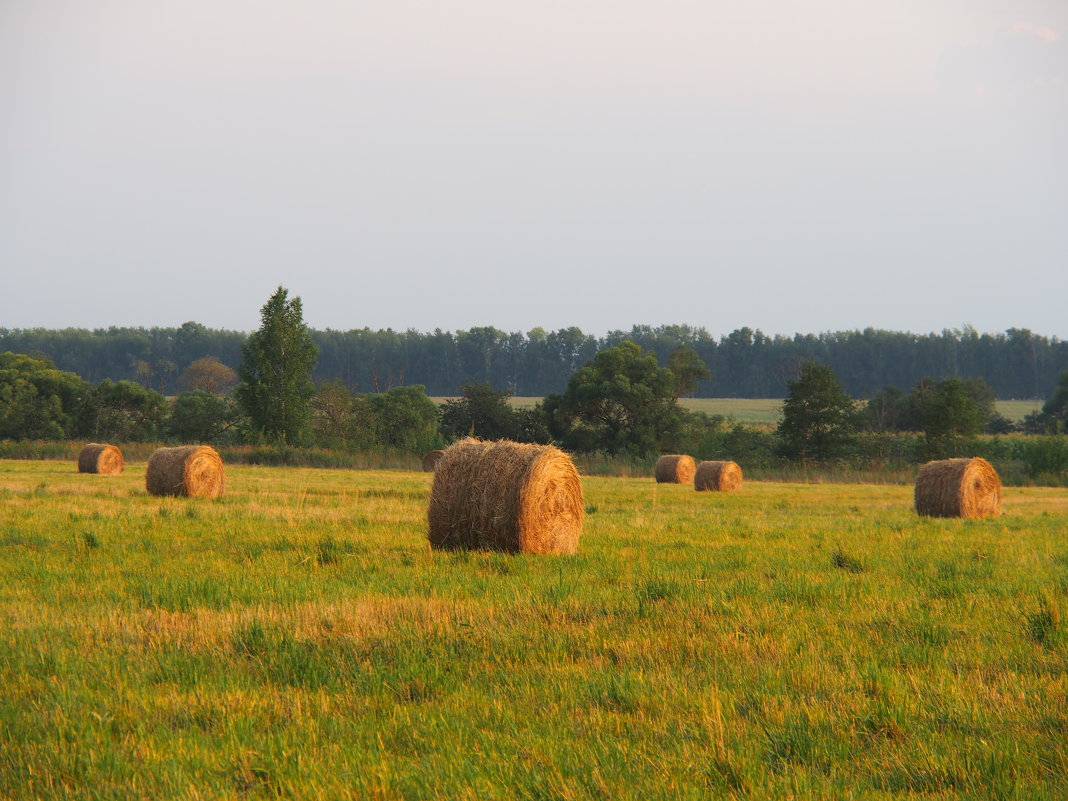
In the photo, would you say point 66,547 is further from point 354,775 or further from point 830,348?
point 830,348

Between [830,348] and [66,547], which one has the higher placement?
[830,348]

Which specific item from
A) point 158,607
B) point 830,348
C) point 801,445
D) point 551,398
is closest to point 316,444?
point 551,398

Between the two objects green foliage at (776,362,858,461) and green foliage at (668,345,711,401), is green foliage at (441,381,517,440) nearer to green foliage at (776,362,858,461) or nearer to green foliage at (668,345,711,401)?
green foliage at (668,345,711,401)

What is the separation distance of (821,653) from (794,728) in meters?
1.77

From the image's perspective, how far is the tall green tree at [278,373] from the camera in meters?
59.3

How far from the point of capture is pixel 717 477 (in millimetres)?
32031

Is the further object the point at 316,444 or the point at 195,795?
the point at 316,444

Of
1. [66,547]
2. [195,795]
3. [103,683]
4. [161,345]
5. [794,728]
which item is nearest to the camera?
[195,795]

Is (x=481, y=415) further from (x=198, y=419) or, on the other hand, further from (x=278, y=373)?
(x=198, y=419)

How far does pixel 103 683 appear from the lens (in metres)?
5.69

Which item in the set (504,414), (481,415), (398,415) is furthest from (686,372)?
(398,415)

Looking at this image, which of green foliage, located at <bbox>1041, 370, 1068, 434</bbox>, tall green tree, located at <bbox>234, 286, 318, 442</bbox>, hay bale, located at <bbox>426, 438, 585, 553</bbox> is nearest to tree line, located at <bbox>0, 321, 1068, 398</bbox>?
green foliage, located at <bbox>1041, 370, 1068, 434</bbox>

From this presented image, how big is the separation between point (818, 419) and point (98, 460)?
42.8m

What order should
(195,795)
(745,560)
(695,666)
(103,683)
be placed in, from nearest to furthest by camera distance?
(195,795), (103,683), (695,666), (745,560)
